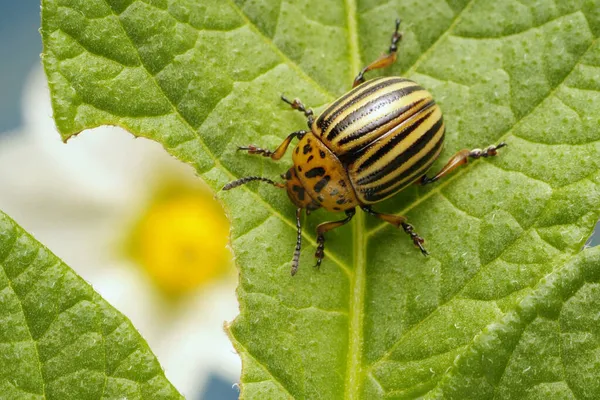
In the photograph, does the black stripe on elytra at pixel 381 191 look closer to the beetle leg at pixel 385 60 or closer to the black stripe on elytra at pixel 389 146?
the black stripe on elytra at pixel 389 146

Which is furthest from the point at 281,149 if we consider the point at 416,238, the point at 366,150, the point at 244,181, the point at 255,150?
the point at 416,238

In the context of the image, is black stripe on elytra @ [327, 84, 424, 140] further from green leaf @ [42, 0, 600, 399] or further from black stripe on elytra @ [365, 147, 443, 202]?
black stripe on elytra @ [365, 147, 443, 202]

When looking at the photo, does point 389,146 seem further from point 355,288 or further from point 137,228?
point 137,228

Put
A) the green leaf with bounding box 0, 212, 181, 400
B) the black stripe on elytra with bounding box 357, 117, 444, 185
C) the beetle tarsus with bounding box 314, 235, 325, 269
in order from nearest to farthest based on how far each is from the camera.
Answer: the green leaf with bounding box 0, 212, 181, 400, the beetle tarsus with bounding box 314, 235, 325, 269, the black stripe on elytra with bounding box 357, 117, 444, 185

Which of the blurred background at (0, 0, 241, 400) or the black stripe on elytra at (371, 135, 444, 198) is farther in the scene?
the blurred background at (0, 0, 241, 400)

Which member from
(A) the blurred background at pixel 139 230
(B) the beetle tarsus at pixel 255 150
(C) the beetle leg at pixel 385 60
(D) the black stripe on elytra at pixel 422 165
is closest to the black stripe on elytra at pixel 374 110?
(C) the beetle leg at pixel 385 60

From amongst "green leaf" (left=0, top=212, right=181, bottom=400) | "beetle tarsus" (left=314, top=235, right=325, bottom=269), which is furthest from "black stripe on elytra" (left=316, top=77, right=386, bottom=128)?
"green leaf" (left=0, top=212, right=181, bottom=400)
